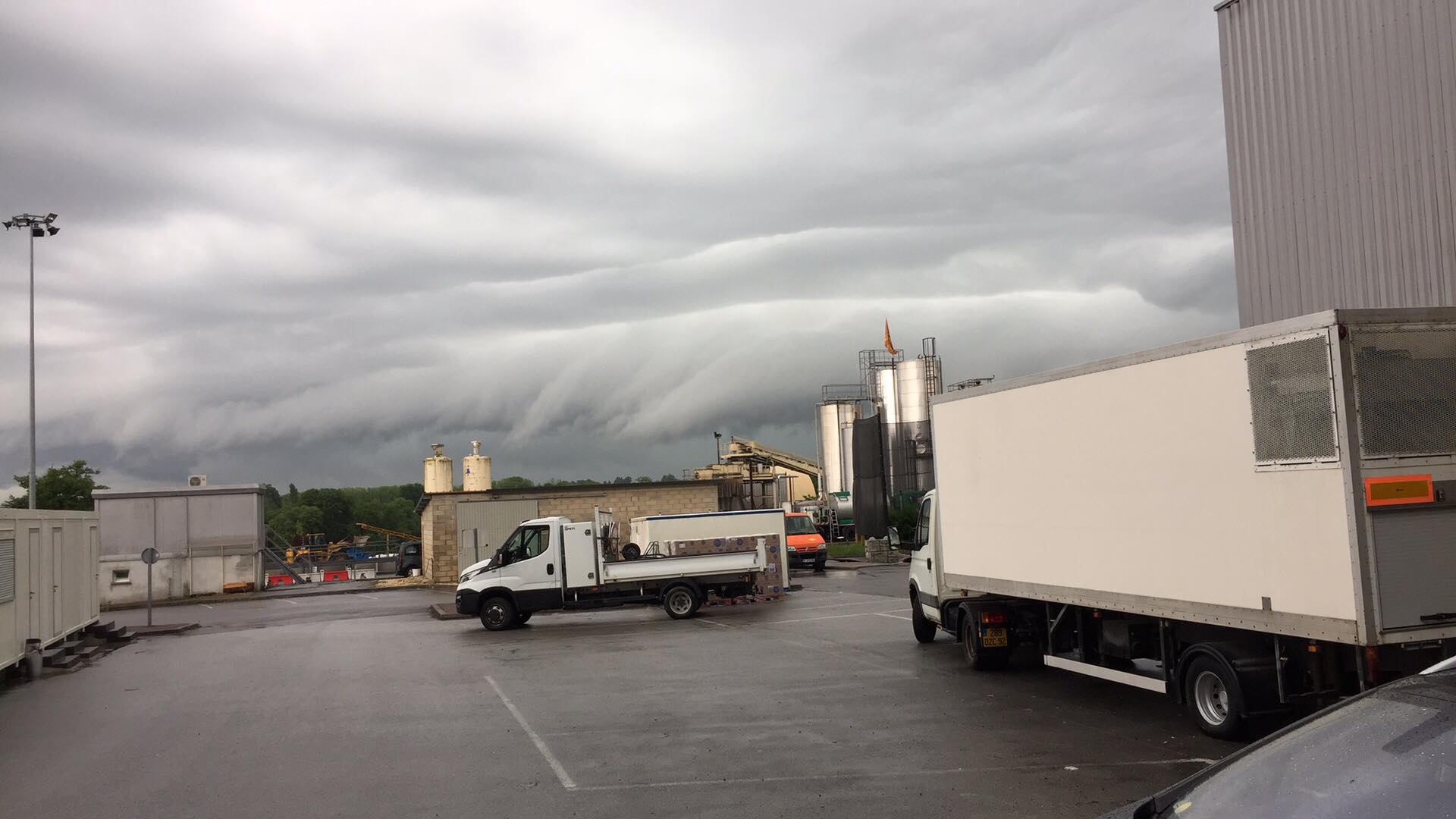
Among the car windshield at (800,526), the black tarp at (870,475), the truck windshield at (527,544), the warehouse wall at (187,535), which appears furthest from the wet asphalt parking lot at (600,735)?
the black tarp at (870,475)

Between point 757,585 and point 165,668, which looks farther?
point 757,585

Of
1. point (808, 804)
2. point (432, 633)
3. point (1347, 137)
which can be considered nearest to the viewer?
point (808, 804)

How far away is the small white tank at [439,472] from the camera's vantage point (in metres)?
64.0

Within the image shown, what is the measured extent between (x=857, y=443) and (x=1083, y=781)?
158 ft

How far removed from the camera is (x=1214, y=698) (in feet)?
32.1

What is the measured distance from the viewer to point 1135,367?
10375 mm

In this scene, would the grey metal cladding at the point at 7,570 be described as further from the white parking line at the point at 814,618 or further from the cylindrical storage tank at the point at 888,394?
the cylindrical storage tank at the point at 888,394

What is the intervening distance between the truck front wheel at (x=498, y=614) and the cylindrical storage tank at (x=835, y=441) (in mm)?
49053

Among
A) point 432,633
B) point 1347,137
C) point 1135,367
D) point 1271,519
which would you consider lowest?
point 432,633

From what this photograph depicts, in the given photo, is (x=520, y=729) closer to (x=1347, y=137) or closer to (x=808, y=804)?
(x=808, y=804)

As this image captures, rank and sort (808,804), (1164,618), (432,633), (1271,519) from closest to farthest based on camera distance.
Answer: (808,804) < (1271,519) < (1164,618) < (432,633)

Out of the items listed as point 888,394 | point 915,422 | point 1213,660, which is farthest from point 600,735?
point 888,394

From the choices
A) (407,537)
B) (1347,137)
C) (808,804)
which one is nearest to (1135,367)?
(808,804)

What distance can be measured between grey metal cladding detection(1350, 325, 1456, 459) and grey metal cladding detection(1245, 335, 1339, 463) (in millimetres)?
219
